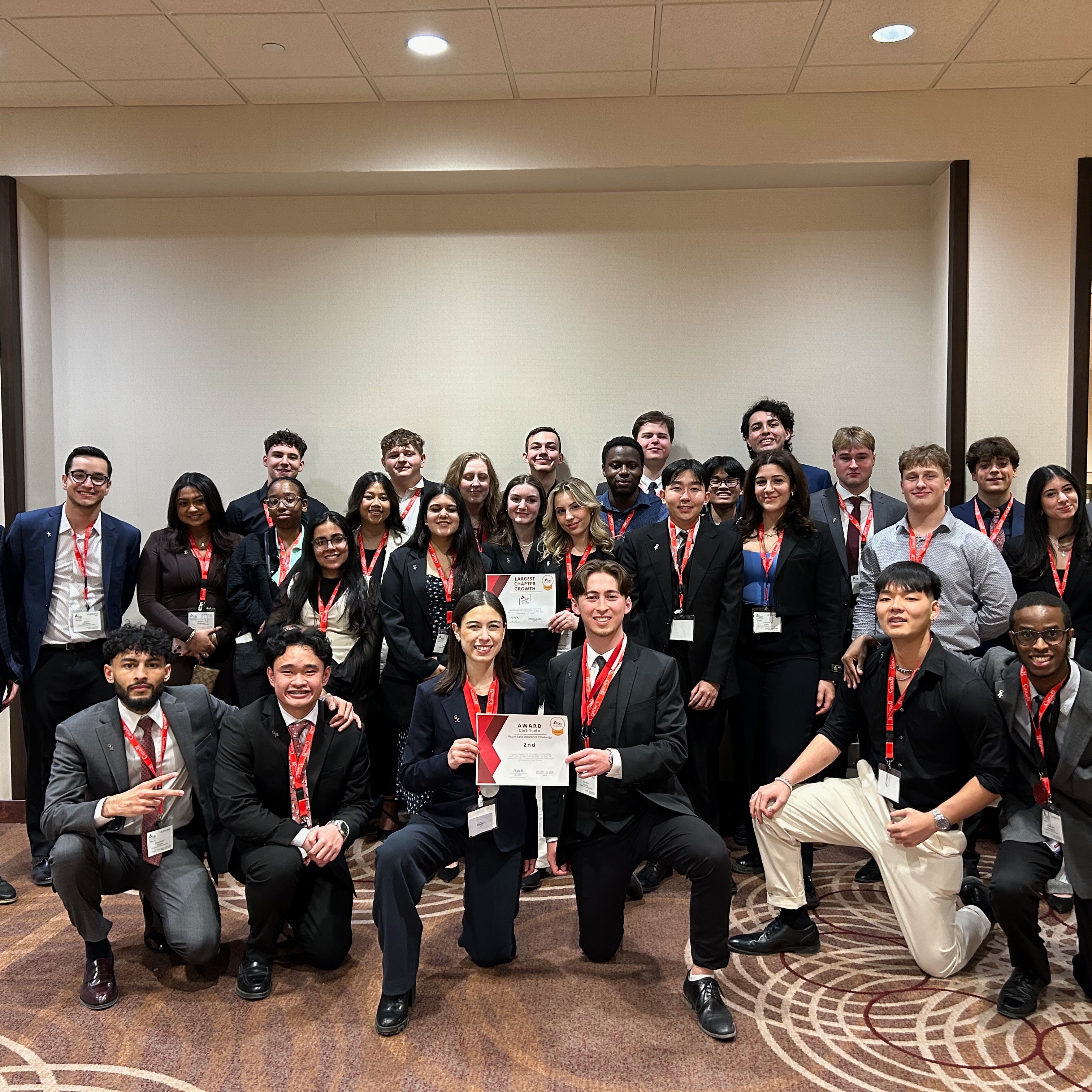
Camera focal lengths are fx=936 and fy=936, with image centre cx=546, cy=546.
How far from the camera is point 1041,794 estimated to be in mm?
2945

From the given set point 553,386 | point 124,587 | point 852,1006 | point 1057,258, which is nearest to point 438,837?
point 852,1006

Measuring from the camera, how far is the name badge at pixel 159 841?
3068mm

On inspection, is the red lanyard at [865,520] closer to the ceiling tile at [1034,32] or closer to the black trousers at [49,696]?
the ceiling tile at [1034,32]

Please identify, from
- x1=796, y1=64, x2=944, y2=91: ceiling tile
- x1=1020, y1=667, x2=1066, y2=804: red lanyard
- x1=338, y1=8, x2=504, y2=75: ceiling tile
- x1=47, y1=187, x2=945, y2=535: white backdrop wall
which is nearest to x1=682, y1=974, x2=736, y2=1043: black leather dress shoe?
x1=1020, y1=667, x2=1066, y2=804: red lanyard

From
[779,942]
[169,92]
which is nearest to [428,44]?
[169,92]

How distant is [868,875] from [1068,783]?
51.7 inches

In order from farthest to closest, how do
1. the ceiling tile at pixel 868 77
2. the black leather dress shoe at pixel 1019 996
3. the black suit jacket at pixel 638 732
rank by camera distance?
the ceiling tile at pixel 868 77, the black suit jacket at pixel 638 732, the black leather dress shoe at pixel 1019 996

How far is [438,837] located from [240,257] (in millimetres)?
3952

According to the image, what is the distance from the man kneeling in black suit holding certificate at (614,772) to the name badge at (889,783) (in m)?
0.59

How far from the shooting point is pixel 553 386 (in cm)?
552

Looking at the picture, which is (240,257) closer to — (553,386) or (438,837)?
→ (553,386)

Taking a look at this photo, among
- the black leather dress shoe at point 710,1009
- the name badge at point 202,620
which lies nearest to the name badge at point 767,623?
the black leather dress shoe at point 710,1009

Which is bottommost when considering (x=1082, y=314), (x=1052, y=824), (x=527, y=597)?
(x=1052, y=824)

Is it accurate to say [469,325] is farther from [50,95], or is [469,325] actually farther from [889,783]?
[889,783]
